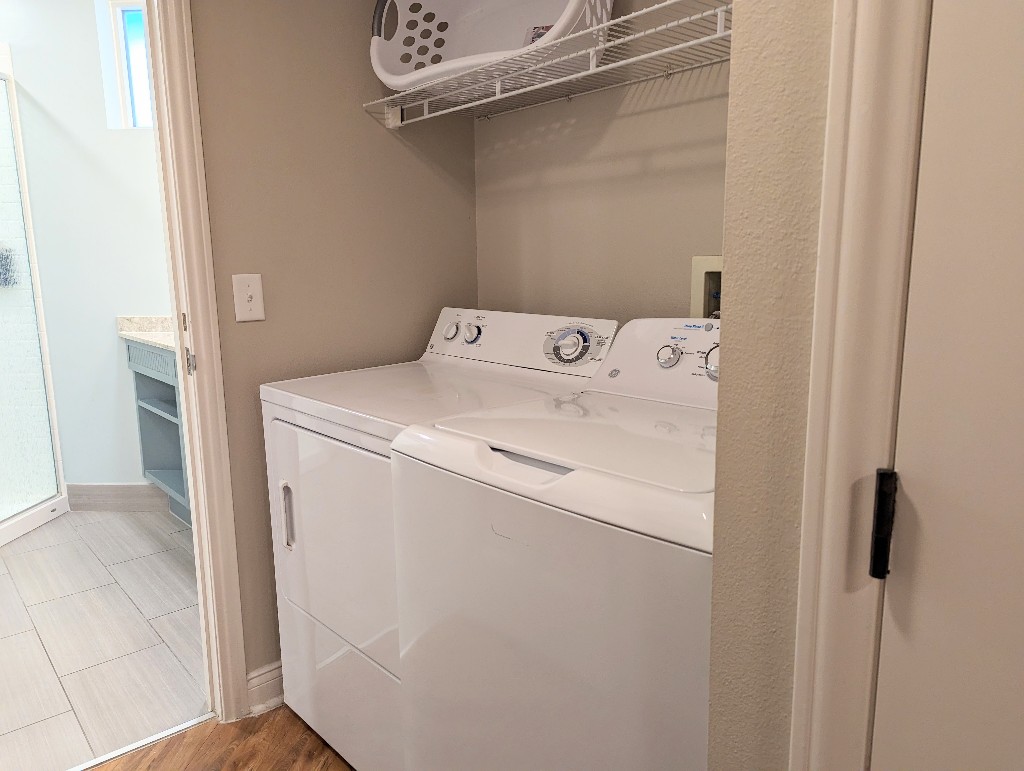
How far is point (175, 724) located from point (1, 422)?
1.97 metres

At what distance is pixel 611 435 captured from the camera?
1.19m

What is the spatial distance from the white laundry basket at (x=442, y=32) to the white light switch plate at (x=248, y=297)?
605 millimetres

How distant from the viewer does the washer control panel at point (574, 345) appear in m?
1.69

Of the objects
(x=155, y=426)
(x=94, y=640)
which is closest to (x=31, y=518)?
(x=155, y=426)

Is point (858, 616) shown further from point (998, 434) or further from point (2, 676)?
point (2, 676)

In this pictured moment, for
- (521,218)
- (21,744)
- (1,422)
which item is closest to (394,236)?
(521,218)

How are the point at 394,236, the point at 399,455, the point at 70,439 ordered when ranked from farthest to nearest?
the point at 70,439
the point at 394,236
the point at 399,455

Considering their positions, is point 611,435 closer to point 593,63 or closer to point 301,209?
point 593,63

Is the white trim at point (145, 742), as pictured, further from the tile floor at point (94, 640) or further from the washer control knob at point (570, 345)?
the washer control knob at point (570, 345)

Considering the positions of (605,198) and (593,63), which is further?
(605,198)

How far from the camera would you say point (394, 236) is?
81.6 inches

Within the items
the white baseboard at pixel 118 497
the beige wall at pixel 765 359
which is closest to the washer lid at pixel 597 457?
the beige wall at pixel 765 359

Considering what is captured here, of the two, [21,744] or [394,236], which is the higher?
[394,236]

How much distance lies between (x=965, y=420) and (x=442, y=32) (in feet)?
5.88
